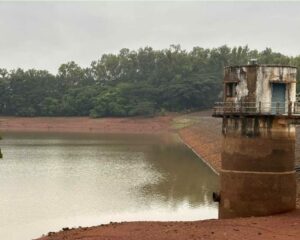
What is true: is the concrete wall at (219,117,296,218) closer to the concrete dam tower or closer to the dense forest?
the concrete dam tower

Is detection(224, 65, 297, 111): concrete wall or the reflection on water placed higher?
detection(224, 65, 297, 111): concrete wall

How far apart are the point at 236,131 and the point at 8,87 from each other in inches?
4614

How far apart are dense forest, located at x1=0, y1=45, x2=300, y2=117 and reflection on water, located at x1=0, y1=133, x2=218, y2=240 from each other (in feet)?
198

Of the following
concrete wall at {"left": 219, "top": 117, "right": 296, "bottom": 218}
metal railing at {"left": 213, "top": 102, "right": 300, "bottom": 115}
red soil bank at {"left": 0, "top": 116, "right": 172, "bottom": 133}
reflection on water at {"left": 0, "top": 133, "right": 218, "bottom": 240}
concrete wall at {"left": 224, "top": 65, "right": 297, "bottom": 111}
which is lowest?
red soil bank at {"left": 0, "top": 116, "right": 172, "bottom": 133}

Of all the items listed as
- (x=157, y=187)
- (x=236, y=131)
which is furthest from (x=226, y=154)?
(x=157, y=187)

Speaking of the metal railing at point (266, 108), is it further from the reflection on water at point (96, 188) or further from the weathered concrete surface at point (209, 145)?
the weathered concrete surface at point (209, 145)

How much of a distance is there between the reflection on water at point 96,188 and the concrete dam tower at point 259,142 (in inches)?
214

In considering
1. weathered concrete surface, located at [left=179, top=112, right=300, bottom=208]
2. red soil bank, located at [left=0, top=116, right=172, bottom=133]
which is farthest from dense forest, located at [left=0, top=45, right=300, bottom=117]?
weathered concrete surface, located at [left=179, top=112, right=300, bottom=208]

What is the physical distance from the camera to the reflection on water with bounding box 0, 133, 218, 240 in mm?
29295

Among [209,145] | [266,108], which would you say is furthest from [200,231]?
[209,145]

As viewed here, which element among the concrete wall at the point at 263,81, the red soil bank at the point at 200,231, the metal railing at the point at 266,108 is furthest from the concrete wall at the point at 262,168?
the red soil bank at the point at 200,231

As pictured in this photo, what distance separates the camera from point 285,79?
25.9m

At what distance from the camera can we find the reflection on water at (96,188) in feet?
96.1

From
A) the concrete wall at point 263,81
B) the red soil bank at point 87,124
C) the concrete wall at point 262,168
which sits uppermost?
the concrete wall at point 263,81
